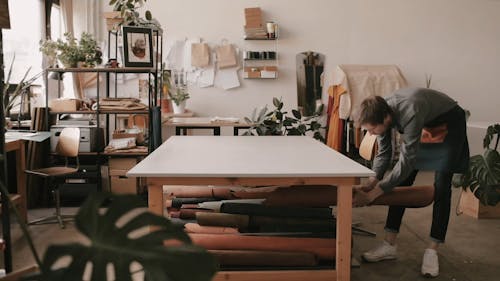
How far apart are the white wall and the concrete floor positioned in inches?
107

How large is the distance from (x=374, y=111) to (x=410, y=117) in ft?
0.72

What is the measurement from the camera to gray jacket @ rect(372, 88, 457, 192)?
2.68 metres

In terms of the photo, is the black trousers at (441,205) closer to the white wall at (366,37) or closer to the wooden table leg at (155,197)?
the wooden table leg at (155,197)

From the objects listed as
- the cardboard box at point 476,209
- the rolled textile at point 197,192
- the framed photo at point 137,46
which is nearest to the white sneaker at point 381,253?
the rolled textile at point 197,192

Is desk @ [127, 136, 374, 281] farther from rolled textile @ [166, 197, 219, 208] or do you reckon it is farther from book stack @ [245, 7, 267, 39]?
book stack @ [245, 7, 267, 39]

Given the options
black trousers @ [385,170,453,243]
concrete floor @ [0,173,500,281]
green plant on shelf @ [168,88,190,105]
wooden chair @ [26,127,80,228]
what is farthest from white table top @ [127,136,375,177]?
green plant on shelf @ [168,88,190,105]

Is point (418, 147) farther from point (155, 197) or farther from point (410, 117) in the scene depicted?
point (155, 197)

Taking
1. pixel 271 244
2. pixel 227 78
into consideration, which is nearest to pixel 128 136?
pixel 227 78

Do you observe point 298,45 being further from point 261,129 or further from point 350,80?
point 261,129

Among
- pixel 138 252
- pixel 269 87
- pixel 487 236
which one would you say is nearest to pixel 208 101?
pixel 269 87

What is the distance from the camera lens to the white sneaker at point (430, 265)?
2881 mm

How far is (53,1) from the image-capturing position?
19.1ft

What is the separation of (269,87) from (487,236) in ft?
11.9

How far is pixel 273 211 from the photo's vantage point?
2.81 m
